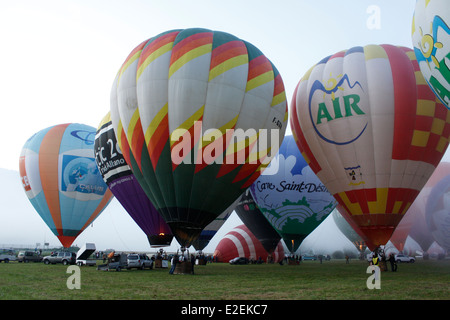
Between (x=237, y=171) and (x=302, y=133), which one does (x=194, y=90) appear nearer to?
(x=237, y=171)

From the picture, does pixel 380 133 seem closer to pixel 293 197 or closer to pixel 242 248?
pixel 293 197

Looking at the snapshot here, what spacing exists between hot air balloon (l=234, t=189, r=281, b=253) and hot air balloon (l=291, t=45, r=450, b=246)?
13.3 metres

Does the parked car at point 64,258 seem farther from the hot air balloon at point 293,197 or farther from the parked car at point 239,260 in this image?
the hot air balloon at point 293,197

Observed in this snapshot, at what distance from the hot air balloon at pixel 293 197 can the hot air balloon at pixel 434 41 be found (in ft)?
48.0

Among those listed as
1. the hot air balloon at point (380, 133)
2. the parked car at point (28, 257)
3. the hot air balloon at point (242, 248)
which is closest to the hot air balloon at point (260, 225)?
the hot air balloon at point (242, 248)

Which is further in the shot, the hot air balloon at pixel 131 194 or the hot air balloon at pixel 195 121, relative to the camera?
the hot air balloon at pixel 131 194

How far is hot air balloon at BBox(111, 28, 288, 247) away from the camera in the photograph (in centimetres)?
1549

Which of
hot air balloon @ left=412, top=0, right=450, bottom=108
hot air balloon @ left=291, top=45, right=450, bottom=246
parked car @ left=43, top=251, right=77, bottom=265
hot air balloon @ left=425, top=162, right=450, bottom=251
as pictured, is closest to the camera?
hot air balloon @ left=412, top=0, right=450, bottom=108

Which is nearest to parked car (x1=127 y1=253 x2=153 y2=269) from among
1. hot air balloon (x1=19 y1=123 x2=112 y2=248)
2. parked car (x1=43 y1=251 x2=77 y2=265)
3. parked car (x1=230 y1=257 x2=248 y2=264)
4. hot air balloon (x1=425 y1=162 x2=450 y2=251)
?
hot air balloon (x1=19 y1=123 x2=112 y2=248)

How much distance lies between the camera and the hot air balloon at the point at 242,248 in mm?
35875

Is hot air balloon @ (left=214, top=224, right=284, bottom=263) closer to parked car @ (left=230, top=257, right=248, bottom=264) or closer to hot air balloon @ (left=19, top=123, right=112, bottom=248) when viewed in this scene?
parked car @ (left=230, top=257, right=248, bottom=264)

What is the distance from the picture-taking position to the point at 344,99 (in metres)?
18.6
